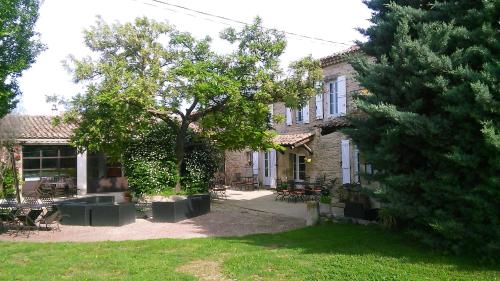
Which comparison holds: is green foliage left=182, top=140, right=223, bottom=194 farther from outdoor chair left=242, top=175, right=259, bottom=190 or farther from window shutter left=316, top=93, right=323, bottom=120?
outdoor chair left=242, top=175, right=259, bottom=190

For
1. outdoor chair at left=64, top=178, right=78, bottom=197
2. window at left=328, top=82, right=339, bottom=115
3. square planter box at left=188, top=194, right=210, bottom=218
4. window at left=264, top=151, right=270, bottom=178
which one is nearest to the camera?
square planter box at left=188, top=194, right=210, bottom=218

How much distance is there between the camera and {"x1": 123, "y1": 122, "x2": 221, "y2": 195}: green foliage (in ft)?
45.5

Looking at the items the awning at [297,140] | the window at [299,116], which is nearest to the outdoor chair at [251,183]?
the awning at [297,140]

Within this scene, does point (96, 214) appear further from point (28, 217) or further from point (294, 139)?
point (294, 139)

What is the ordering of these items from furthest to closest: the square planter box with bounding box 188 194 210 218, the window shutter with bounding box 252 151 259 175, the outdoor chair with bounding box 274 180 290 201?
1. the window shutter with bounding box 252 151 259 175
2. the outdoor chair with bounding box 274 180 290 201
3. the square planter box with bounding box 188 194 210 218

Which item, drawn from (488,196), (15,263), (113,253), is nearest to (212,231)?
(113,253)

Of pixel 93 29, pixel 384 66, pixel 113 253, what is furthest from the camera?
pixel 93 29

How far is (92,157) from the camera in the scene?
2058 centimetres

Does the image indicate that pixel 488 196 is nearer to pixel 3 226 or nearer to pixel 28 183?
pixel 3 226

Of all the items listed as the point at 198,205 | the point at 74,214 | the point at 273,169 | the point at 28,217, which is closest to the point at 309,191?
the point at 198,205

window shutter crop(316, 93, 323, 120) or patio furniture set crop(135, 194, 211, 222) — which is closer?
patio furniture set crop(135, 194, 211, 222)

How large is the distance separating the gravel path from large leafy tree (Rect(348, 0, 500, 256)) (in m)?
4.11

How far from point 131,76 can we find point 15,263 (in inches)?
238

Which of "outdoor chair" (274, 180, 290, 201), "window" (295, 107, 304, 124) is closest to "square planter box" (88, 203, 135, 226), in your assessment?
"outdoor chair" (274, 180, 290, 201)
